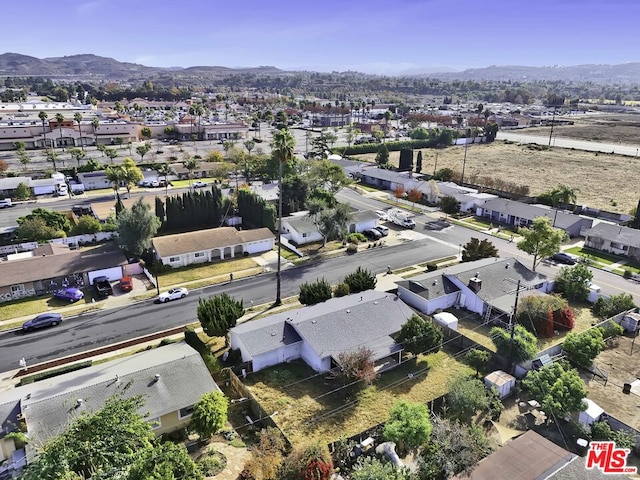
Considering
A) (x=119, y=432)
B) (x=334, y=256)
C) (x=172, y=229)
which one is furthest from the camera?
(x=172, y=229)

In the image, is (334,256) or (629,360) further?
(334,256)

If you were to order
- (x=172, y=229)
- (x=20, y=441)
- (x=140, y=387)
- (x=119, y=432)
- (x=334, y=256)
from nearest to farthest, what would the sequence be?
(x=119, y=432)
(x=20, y=441)
(x=140, y=387)
(x=334, y=256)
(x=172, y=229)

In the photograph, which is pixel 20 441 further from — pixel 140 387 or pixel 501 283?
pixel 501 283

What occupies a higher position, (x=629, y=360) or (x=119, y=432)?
(x=119, y=432)

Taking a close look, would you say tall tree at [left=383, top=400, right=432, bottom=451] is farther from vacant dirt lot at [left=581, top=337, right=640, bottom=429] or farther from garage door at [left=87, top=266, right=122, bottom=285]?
garage door at [left=87, top=266, right=122, bottom=285]

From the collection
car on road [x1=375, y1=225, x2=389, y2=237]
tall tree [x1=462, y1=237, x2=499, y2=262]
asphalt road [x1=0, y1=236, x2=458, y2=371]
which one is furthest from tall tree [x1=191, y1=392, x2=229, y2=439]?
car on road [x1=375, y1=225, x2=389, y2=237]

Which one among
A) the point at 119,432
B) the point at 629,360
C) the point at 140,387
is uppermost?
the point at 119,432

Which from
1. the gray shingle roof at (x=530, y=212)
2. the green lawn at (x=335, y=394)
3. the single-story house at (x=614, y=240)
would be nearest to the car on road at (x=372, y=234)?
the gray shingle roof at (x=530, y=212)

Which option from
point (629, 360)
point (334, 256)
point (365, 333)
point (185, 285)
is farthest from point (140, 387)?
point (629, 360)

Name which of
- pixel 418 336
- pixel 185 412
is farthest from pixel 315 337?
pixel 185 412
